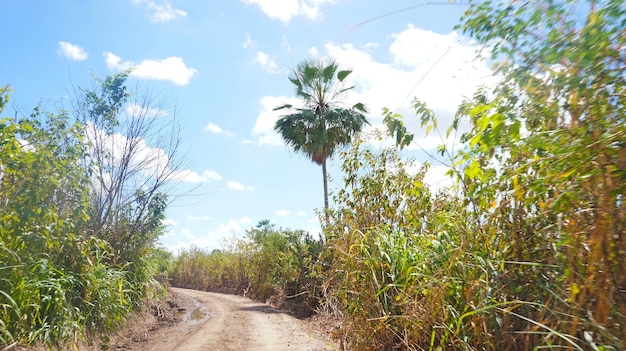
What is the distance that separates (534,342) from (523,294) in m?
0.34

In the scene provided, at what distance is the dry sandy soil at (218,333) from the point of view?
8500 millimetres

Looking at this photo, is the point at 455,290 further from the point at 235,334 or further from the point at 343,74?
the point at 343,74

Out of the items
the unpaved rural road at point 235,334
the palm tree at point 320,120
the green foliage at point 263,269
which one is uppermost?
the palm tree at point 320,120

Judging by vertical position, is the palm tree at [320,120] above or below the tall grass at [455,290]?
above

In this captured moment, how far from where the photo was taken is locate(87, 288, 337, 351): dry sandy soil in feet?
27.9

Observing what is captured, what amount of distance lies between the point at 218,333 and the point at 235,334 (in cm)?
41

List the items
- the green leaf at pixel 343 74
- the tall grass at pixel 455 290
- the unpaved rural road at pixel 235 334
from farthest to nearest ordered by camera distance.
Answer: the green leaf at pixel 343 74
the unpaved rural road at pixel 235 334
the tall grass at pixel 455 290

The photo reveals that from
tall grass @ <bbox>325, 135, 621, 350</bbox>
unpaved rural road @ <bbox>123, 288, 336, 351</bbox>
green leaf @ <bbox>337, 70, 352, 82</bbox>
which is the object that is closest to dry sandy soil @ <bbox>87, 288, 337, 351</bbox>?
unpaved rural road @ <bbox>123, 288, 336, 351</bbox>

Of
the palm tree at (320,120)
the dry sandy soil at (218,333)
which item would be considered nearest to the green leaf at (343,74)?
the palm tree at (320,120)

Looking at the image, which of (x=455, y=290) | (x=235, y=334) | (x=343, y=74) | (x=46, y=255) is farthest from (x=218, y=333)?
(x=343, y=74)

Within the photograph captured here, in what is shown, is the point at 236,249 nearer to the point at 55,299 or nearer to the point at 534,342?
the point at 55,299

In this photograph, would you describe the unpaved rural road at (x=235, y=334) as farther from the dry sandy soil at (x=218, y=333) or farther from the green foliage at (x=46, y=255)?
the green foliage at (x=46, y=255)

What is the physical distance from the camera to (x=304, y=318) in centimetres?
1305

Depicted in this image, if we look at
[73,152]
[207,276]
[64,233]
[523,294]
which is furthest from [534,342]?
[207,276]
